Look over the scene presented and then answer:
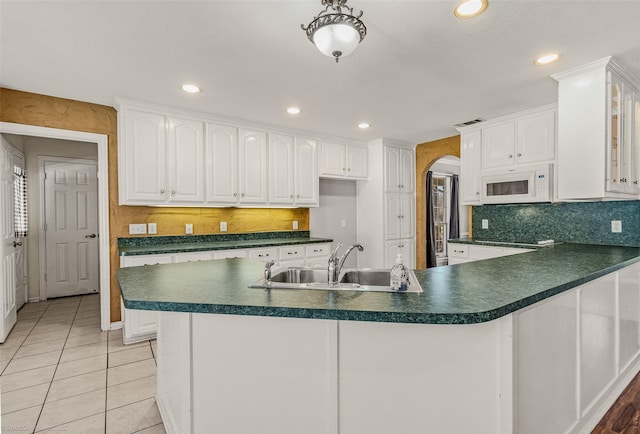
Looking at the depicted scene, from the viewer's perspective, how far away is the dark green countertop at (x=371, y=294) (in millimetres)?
1145

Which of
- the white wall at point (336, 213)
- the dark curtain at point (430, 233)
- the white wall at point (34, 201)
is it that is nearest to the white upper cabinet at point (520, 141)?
the white wall at point (336, 213)

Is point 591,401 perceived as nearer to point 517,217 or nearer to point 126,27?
point 517,217

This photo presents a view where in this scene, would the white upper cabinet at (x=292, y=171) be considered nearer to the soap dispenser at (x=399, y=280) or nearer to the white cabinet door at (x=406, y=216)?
the white cabinet door at (x=406, y=216)

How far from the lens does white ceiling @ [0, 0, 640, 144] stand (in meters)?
1.87

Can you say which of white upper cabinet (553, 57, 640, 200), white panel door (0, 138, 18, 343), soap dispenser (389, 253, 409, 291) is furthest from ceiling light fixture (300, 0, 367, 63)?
white panel door (0, 138, 18, 343)

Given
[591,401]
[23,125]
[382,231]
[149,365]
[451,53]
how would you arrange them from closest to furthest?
[591,401]
[451,53]
[149,365]
[23,125]
[382,231]

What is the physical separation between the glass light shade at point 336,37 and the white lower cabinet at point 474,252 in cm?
294

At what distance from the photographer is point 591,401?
1867 mm

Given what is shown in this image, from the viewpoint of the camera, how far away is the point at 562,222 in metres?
3.58

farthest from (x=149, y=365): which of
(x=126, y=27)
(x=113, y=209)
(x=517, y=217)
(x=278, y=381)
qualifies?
(x=517, y=217)

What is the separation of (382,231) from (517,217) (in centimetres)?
179

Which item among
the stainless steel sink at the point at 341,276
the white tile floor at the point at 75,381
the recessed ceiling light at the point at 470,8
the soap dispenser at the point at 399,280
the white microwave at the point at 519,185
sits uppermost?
the recessed ceiling light at the point at 470,8

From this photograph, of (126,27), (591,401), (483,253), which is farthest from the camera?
(483,253)

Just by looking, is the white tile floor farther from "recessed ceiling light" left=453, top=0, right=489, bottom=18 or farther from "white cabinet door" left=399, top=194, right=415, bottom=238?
"white cabinet door" left=399, top=194, right=415, bottom=238
